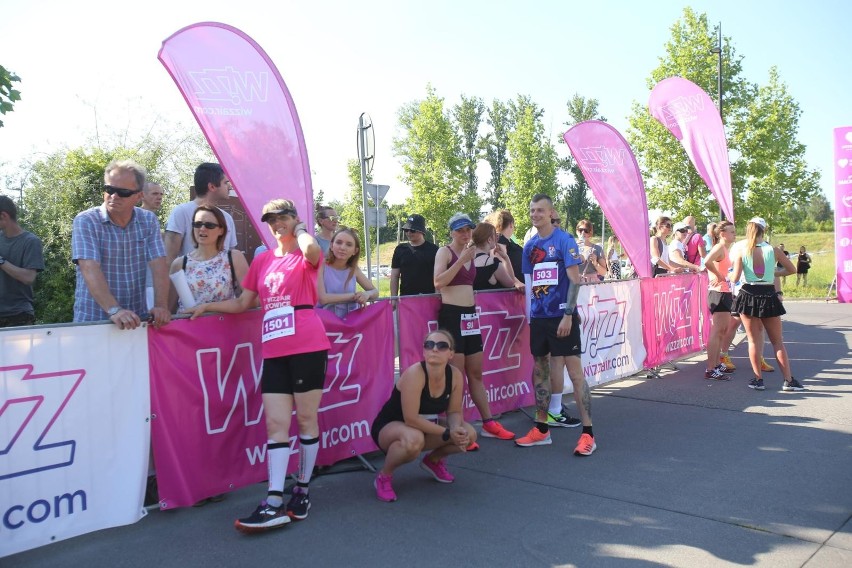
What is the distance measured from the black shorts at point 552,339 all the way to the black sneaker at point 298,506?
265 centimetres

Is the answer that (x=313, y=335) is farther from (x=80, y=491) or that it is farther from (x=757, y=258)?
(x=757, y=258)

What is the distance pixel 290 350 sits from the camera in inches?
157

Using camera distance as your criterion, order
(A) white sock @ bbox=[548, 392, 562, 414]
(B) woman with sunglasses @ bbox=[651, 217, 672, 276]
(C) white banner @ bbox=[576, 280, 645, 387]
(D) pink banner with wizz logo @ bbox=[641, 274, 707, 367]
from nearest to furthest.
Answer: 1. (A) white sock @ bbox=[548, 392, 562, 414]
2. (C) white banner @ bbox=[576, 280, 645, 387]
3. (D) pink banner with wizz logo @ bbox=[641, 274, 707, 367]
4. (B) woman with sunglasses @ bbox=[651, 217, 672, 276]

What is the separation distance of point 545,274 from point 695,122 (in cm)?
731

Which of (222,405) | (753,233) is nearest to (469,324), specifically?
(222,405)

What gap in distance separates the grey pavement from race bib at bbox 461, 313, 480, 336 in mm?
1008

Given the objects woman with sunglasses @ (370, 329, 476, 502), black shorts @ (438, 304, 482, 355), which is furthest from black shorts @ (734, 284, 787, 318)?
woman with sunglasses @ (370, 329, 476, 502)

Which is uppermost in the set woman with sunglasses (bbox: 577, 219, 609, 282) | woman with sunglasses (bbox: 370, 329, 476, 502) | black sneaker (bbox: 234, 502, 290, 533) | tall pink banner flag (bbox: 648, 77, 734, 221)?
tall pink banner flag (bbox: 648, 77, 734, 221)

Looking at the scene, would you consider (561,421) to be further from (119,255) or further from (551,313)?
(119,255)

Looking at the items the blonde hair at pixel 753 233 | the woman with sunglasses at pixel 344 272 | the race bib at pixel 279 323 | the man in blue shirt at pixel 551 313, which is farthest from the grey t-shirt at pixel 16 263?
the blonde hair at pixel 753 233

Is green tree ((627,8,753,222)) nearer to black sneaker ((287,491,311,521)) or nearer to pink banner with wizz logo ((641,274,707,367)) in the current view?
pink banner with wizz logo ((641,274,707,367))

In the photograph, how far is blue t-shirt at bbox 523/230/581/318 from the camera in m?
5.75

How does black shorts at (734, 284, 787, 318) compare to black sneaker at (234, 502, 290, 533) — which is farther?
black shorts at (734, 284, 787, 318)

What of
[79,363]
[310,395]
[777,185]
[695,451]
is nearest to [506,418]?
[695,451]
